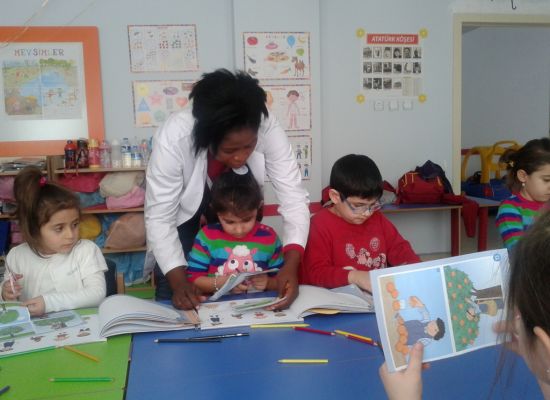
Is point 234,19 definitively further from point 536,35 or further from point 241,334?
point 536,35

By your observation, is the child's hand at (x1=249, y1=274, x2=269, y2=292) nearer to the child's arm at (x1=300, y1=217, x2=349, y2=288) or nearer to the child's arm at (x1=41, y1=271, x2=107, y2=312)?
the child's arm at (x1=300, y1=217, x2=349, y2=288)

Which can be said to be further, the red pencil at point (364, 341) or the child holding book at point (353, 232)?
the child holding book at point (353, 232)

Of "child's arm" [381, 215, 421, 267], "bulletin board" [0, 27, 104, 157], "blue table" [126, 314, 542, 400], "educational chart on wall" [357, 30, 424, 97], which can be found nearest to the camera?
"blue table" [126, 314, 542, 400]

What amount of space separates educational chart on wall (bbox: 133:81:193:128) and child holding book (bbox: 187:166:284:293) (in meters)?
2.12

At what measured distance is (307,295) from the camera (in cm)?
150

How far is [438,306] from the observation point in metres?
0.94

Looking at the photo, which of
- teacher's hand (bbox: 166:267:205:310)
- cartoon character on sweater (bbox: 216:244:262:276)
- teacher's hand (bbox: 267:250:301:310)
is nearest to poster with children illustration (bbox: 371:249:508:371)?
teacher's hand (bbox: 267:250:301:310)

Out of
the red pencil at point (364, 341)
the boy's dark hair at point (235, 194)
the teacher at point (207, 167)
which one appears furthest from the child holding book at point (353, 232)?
the red pencil at point (364, 341)

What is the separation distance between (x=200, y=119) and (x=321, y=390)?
2.99ft

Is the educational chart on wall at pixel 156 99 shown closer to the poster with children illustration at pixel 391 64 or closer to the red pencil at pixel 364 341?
the poster with children illustration at pixel 391 64

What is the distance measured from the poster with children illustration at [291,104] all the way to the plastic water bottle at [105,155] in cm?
124

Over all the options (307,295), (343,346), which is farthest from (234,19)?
(343,346)

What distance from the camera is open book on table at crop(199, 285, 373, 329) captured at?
1356mm

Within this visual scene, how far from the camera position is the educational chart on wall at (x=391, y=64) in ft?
13.4
